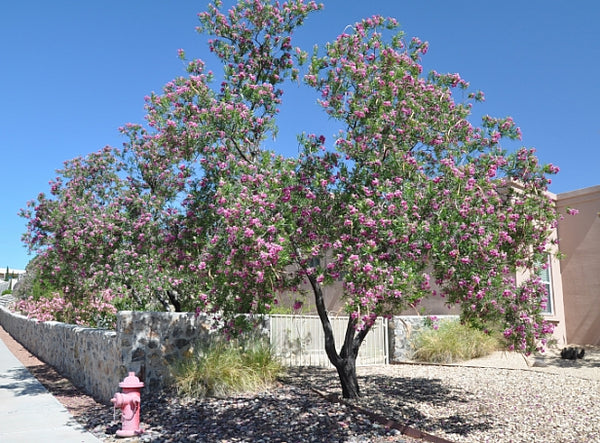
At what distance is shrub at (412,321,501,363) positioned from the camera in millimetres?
13547

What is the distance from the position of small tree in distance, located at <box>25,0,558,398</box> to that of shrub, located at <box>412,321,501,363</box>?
5.91 m

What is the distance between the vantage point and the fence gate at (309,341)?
1245 centimetres

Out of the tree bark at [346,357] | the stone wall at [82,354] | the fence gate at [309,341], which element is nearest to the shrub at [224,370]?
the stone wall at [82,354]

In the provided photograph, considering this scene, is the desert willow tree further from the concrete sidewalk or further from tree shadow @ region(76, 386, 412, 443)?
the concrete sidewalk

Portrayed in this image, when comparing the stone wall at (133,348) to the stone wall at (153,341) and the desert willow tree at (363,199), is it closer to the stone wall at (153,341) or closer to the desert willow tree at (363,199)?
the stone wall at (153,341)

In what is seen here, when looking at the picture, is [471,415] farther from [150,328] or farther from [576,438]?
[150,328]

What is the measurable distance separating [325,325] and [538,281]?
344 cm

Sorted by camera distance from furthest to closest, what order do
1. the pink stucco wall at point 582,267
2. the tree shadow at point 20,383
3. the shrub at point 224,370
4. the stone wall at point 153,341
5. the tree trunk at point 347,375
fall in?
the pink stucco wall at point 582,267, the tree shadow at point 20,383, the stone wall at point 153,341, the shrub at point 224,370, the tree trunk at point 347,375

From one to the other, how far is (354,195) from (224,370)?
4.05m

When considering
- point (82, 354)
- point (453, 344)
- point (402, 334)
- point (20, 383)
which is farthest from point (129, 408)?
point (402, 334)

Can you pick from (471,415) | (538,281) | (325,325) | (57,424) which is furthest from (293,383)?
(538,281)

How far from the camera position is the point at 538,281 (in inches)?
296

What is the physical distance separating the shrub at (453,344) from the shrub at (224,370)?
5.55 meters

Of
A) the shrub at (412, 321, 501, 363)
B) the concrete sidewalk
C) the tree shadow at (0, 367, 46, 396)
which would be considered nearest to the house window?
the shrub at (412, 321, 501, 363)
